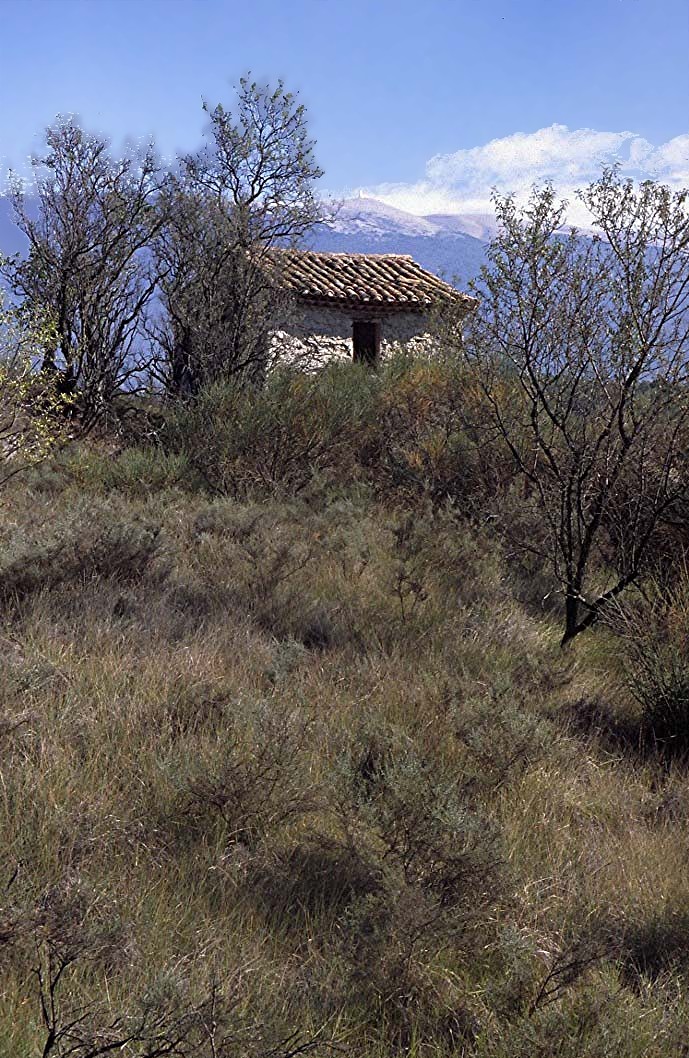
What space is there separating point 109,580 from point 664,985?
367cm

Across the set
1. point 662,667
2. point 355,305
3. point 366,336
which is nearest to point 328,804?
point 662,667

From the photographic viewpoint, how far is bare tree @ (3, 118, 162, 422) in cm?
1377

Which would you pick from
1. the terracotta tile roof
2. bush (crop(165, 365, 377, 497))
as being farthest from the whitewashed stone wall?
bush (crop(165, 365, 377, 497))

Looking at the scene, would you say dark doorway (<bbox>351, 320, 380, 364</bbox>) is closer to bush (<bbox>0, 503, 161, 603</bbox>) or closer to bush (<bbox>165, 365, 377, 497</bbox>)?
bush (<bbox>165, 365, 377, 497</bbox>)

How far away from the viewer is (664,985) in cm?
239

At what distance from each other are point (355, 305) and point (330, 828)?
1700 cm

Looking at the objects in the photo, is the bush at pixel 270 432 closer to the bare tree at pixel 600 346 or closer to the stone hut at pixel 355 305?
the bare tree at pixel 600 346

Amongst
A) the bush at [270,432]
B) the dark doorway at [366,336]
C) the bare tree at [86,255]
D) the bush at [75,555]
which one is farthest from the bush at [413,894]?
the dark doorway at [366,336]

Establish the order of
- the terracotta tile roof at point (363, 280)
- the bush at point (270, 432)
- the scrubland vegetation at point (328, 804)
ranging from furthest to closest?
1. the terracotta tile roof at point (363, 280)
2. the bush at point (270, 432)
3. the scrubland vegetation at point (328, 804)

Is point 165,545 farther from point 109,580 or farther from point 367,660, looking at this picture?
point 367,660

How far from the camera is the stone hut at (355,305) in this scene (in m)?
18.0

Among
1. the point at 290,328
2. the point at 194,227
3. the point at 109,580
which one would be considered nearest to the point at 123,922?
the point at 109,580

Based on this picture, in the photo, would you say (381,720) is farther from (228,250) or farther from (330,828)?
(228,250)

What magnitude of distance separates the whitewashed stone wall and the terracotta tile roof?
0.37m
